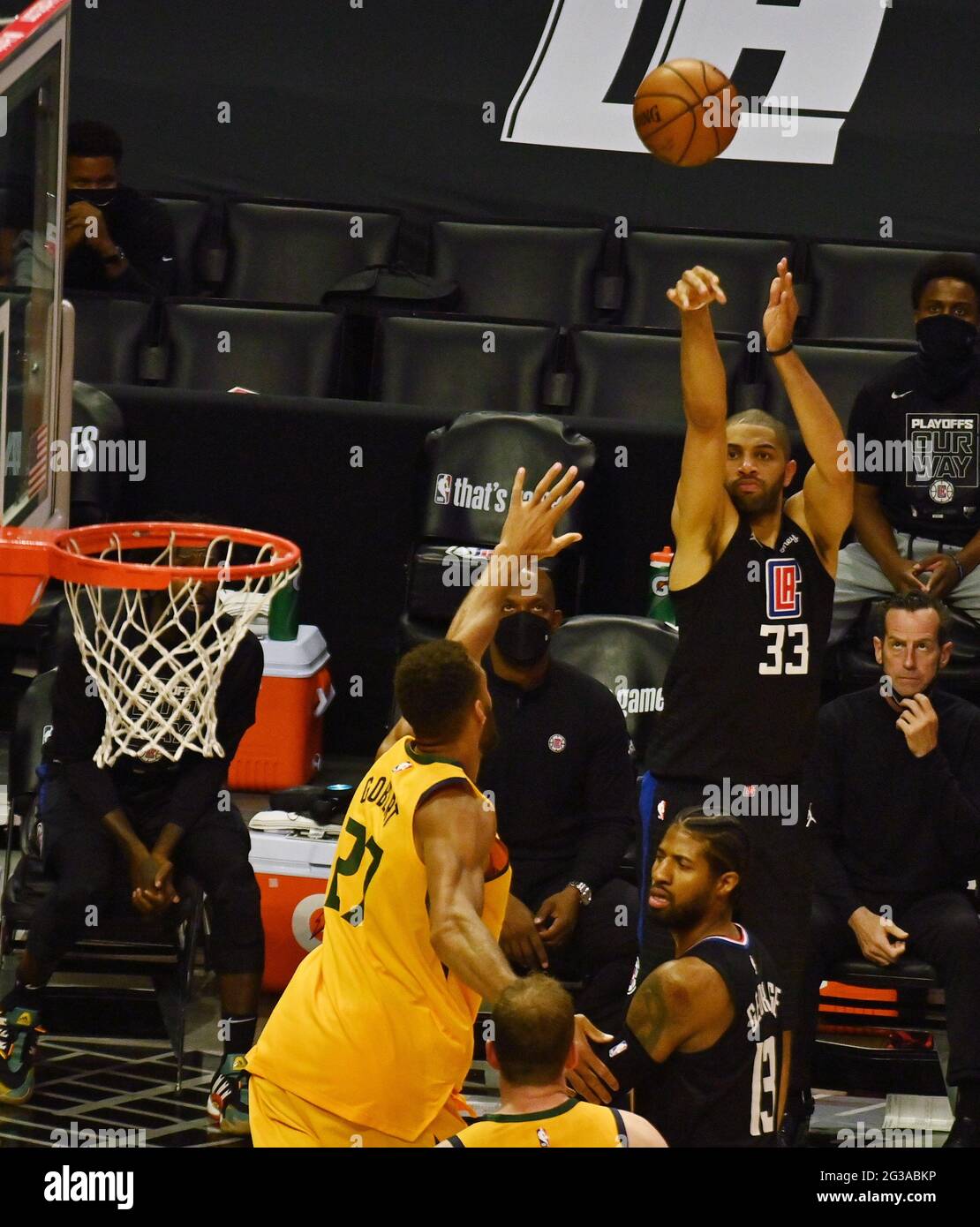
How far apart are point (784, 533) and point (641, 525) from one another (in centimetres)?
251

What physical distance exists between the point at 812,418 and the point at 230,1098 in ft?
8.03

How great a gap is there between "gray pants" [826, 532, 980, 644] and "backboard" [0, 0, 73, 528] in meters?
2.86

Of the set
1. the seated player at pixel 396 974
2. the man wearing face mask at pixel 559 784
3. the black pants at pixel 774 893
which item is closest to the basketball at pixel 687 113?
the man wearing face mask at pixel 559 784

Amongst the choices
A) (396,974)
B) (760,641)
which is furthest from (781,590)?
(396,974)

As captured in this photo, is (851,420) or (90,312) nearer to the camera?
(851,420)

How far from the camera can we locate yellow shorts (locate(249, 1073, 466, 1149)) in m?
4.46

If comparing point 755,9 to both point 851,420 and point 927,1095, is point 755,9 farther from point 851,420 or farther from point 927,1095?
point 927,1095

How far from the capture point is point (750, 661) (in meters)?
5.47

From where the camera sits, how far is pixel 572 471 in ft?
18.1

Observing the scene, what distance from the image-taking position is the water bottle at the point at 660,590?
25.1 feet

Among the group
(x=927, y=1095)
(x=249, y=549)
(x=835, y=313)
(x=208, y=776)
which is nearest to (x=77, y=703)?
(x=208, y=776)

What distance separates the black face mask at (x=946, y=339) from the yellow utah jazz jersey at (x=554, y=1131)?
426 centimetres
